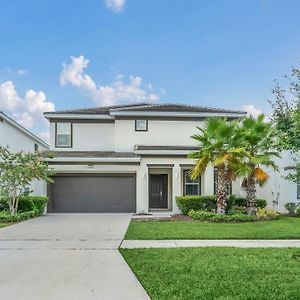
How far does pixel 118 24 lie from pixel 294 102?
9.85m

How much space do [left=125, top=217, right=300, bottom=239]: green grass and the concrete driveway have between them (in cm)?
95

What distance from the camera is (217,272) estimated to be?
7637 mm

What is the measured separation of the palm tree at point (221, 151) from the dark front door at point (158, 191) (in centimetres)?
543

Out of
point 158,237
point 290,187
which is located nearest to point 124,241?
point 158,237

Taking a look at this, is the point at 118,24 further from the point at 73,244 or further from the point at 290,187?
the point at 290,187

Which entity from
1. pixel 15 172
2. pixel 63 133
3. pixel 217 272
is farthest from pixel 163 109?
pixel 217 272

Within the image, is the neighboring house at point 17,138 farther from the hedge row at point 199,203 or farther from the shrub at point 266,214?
the shrub at point 266,214

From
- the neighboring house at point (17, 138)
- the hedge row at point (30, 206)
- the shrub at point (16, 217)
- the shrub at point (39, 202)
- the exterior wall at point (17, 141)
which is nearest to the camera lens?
the shrub at point (16, 217)

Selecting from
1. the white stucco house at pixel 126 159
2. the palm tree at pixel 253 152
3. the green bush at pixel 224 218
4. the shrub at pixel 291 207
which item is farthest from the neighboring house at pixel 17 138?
the shrub at pixel 291 207

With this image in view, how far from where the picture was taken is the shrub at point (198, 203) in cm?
2061

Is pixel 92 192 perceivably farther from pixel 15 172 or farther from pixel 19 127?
pixel 19 127

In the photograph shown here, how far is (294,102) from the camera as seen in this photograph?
8539 mm

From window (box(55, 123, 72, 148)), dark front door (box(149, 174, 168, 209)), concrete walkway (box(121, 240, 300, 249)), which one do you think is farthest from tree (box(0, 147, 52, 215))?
concrete walkway (box(121, 240, 300, 249))

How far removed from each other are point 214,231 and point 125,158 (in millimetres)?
9366
